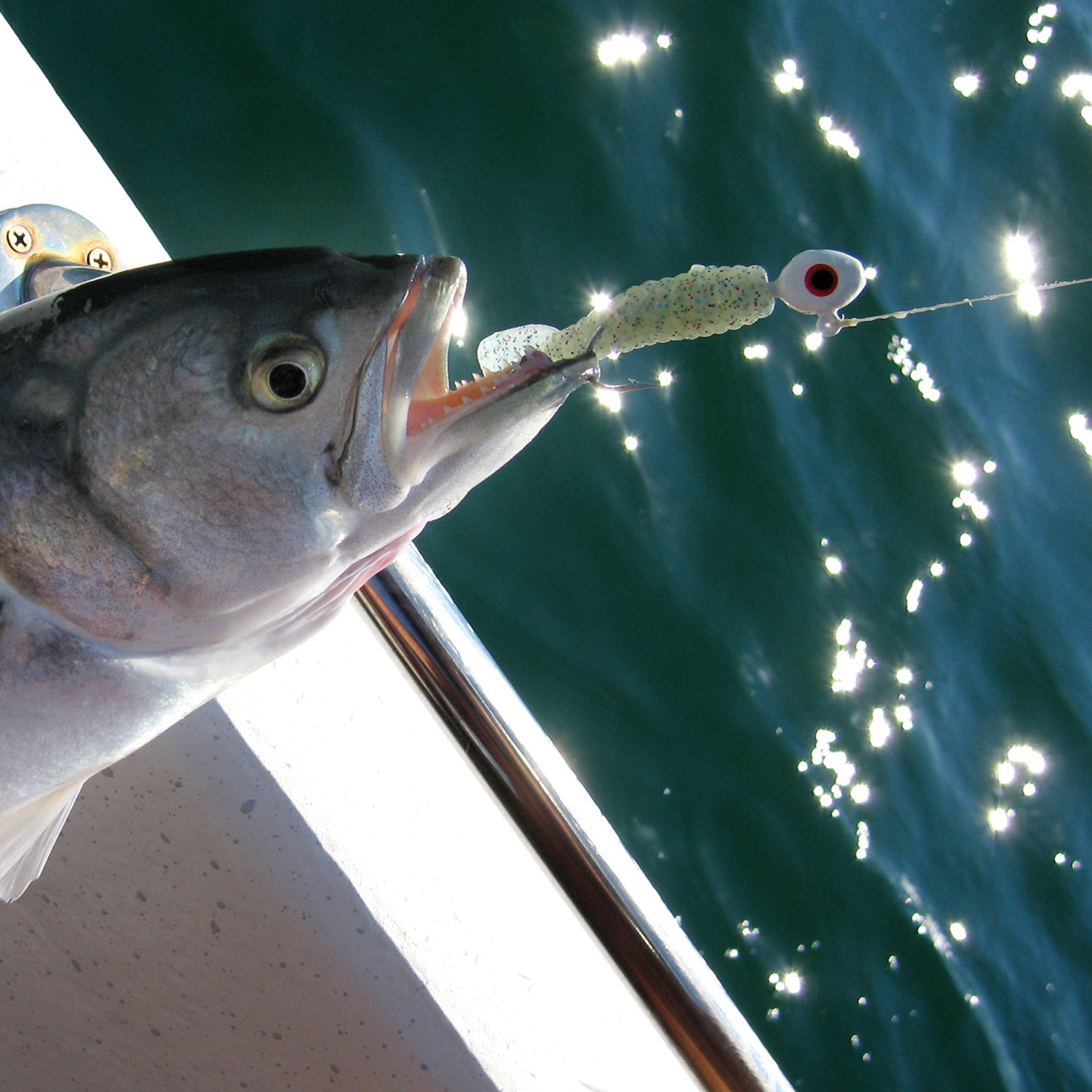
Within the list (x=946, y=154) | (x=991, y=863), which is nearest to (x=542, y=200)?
(x=946, y=154)

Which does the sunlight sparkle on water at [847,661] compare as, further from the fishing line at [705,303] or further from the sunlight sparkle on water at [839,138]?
the fishing line at [705,303]

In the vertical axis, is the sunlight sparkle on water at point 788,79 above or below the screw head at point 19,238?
above

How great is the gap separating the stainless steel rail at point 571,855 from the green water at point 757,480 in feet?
5.70

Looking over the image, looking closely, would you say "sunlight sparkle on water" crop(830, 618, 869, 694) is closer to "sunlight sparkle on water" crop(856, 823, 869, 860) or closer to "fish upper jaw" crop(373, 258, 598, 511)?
"sunlight sparkle on water" crop(856, 823, 869, 860)

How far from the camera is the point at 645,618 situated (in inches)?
154

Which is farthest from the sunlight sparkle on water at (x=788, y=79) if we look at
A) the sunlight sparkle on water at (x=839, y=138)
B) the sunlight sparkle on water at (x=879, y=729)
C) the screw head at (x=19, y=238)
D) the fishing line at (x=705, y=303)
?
the screw head at (x=19, y=238)

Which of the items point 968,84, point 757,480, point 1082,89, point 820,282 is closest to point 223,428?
Answer: point 820,282

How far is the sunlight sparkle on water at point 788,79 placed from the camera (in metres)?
4.76

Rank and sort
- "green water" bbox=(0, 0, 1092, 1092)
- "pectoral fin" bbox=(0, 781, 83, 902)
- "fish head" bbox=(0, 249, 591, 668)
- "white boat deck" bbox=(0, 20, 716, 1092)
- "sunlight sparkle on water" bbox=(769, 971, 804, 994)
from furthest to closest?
"sunlight sparkle on water" bbox=(769, 971, 804, 994) → "green water" bbox=(0, 0, 1092, 1092) → "white boat deck" bbox=(0, 20, 716, 1092) → "pectoral fin" bbox=(0, 781, 83, 902) → "fish head" bbox=(0, 249, 591, 668)

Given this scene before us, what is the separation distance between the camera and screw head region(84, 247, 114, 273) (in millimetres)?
1851

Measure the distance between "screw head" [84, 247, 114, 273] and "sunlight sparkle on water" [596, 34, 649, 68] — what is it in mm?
3038

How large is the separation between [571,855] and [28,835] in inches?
36.2

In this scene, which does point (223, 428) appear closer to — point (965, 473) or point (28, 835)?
point (28, 835)

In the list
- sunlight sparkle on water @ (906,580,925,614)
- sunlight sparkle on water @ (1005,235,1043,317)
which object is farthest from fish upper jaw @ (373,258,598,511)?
sunlight sparkle on water @ (1005,235,1043,317)
